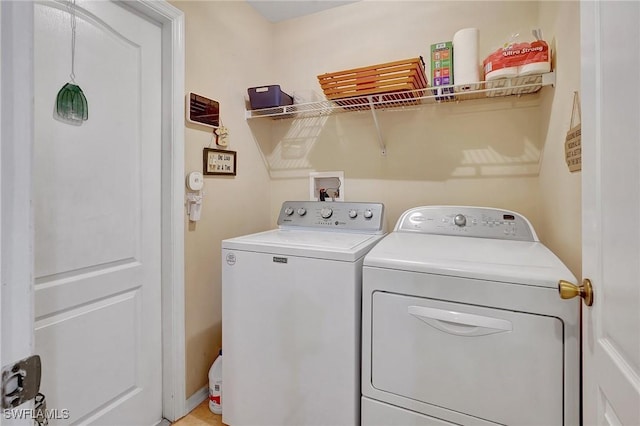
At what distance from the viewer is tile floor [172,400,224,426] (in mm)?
1628

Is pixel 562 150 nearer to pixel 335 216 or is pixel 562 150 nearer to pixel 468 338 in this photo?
pixel 468 338

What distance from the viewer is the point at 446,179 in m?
1.94

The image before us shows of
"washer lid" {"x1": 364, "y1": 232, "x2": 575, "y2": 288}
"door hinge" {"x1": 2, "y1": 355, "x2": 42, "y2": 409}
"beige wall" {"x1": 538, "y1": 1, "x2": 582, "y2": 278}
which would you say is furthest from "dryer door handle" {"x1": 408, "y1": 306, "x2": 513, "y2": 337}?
"door hinge" {"x1": 2, "y1": 355, "x2": 42, "y2": 409}

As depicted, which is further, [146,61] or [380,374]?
[146,61]

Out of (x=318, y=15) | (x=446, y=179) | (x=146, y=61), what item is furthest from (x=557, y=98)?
(x=146, y=61)

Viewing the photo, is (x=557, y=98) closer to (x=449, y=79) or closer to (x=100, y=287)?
(x=449, y=79)

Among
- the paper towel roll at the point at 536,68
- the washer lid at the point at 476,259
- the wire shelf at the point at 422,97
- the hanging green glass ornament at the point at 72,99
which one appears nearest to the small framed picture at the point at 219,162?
the wire shelf at the point at 422,97

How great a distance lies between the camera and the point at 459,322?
3.43 feet

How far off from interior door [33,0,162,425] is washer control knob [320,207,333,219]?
0.91m

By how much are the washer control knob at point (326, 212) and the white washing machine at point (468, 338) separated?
0.62 meters

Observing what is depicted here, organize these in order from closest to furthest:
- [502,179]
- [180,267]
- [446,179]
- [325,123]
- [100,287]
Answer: [100,287] → [180,267] → [502,179] → [446,179] → [325,123]

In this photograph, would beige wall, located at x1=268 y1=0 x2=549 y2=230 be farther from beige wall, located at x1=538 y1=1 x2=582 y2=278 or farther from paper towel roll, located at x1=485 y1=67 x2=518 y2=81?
paper towel roll, located at x1=485 y1=67 x2=518 y2=81

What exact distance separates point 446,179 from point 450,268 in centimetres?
102

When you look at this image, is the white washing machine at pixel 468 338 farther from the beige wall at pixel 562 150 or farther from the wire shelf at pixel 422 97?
the wire shelf at pixel 422 97
